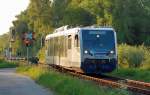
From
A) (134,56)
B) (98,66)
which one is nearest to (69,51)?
(98,66)

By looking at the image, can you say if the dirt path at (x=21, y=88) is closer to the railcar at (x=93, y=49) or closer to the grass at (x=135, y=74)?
the railcar at (x=93, y=49)

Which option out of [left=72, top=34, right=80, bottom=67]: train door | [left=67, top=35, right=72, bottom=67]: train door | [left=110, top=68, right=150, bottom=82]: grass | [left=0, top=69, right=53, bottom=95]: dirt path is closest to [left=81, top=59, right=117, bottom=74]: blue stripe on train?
[left=72, top=34, right=80, bottom=67]: train door

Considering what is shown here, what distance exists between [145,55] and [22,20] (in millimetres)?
98462

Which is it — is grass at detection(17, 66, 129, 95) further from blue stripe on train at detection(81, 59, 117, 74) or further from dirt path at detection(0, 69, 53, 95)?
blue stripe on train at detection(81, 59, 117, 74)

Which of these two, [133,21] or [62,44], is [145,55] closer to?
[62,44]

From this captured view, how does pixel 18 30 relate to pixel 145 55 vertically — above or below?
above

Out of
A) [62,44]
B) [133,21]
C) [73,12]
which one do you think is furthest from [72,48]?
[73,12]

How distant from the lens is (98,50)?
108 ft

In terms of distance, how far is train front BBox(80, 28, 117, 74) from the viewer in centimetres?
3266

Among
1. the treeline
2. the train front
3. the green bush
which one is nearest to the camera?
the train front

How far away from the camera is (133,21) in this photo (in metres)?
72.7

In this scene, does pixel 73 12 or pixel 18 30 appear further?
pixel 18 30

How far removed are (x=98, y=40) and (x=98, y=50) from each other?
0.77 m

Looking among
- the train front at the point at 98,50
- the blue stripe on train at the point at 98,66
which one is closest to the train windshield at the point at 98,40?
the train front at the point at 98,50
